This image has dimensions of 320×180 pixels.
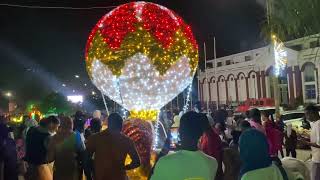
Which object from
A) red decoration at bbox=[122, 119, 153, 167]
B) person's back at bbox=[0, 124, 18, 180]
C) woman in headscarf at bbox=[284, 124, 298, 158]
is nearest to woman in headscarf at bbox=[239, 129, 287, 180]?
person's back at bbox=[0, 124, 18, 180]

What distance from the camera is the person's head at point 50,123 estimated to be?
823 centimetres

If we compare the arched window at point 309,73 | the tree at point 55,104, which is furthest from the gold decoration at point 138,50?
the tree at point 55,104

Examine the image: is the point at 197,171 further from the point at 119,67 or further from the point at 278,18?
the point at 119,67

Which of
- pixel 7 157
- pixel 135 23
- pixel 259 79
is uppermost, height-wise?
pixel 259 79

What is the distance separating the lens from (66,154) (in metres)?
7.09

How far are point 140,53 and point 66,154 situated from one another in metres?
3.39

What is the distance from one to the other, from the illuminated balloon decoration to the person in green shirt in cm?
581

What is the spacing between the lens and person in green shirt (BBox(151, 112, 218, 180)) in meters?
3.90

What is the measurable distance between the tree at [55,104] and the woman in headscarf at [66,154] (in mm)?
39337

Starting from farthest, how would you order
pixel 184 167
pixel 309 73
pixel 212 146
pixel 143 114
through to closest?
pixel 309 73 → pixel 143 114 → pixel 212 146 → pixel 184 167

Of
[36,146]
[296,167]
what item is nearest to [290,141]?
[36,146]

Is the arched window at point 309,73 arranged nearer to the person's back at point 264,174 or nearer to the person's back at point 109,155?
the person's back at point 109,155

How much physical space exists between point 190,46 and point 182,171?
662 centimetres

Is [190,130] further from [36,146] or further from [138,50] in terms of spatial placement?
[138,50]
